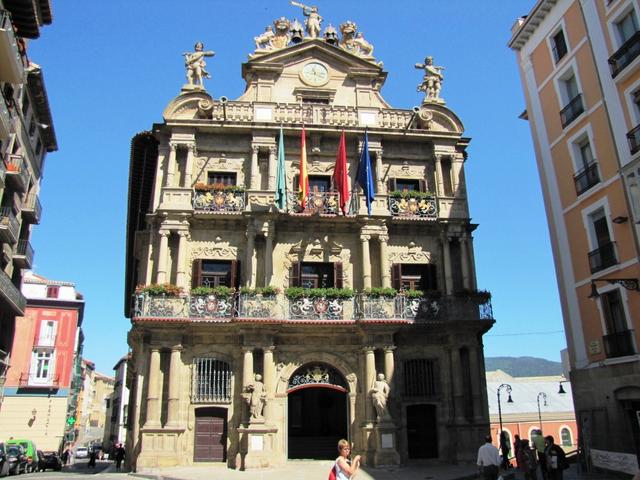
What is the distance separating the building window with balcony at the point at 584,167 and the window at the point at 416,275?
22.4 ft

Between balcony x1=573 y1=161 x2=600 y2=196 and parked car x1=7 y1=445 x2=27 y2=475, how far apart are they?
2505 centimetres

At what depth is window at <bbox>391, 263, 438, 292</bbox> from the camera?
24359 mm

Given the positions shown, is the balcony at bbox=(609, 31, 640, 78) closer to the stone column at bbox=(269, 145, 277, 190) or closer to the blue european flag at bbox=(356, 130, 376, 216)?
the blue european flag at bbox=(356, 130, 376, 216)

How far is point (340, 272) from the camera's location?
23984 millimetres

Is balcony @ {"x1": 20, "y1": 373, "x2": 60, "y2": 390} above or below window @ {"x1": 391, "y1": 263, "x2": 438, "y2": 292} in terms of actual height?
below

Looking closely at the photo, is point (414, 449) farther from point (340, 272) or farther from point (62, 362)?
point (62, 362)

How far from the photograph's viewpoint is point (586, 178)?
20766 mm

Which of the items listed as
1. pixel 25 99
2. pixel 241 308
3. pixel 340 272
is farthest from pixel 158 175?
pixel 25 99

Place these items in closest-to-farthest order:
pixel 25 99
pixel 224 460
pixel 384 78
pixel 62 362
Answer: pixel 224 460 < pixel 384 78 < pixel 25 99 < pixel 62 362

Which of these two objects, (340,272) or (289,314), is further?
(340,272)

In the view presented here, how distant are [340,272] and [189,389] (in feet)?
25.3

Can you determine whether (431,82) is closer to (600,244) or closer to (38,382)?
(600,244)

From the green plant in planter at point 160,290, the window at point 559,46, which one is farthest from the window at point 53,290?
the window at point 559,46

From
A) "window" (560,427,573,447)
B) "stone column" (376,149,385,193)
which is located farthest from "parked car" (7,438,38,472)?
"window" (560,427,573,447)
